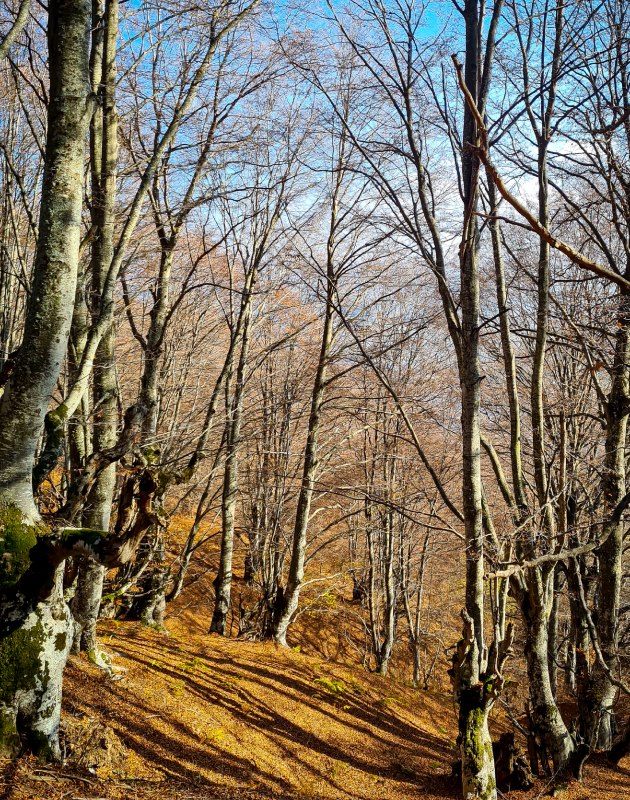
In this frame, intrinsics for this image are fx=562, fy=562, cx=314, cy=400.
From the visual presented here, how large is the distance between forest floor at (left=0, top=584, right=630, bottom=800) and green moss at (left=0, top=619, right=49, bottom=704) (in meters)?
0.38

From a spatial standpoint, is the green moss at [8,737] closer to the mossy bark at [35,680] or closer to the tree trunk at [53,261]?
the mossy bark at [35,680]

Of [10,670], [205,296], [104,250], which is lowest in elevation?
[10,670]

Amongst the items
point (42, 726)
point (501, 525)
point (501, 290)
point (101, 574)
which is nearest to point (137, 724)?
point (101, 574)

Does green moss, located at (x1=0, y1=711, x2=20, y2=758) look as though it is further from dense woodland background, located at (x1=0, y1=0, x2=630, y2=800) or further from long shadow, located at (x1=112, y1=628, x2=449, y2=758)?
long shadow, located at (x1=112, y1=628, x2=449, y2=758)

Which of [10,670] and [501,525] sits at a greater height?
[501,525]

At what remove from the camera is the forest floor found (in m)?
3.91

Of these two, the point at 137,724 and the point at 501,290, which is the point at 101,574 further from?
the point at 501,290

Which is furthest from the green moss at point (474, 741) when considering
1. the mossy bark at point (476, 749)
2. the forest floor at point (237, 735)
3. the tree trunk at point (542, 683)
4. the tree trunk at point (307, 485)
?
the tree trunk at point (307, 485)

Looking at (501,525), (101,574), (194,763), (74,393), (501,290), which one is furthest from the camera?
(501,525)

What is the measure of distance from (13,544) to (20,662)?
66 centimetres

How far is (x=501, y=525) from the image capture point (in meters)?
9.91

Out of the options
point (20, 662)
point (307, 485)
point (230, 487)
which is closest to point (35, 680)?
point (20, 662)

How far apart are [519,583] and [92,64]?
6380 mm

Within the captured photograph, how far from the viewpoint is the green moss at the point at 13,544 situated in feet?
10.4
